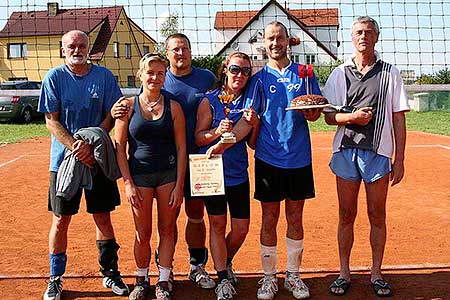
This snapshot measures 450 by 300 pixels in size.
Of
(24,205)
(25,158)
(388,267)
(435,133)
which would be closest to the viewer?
(388,267)

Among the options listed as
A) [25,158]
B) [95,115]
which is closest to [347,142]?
[95,115]

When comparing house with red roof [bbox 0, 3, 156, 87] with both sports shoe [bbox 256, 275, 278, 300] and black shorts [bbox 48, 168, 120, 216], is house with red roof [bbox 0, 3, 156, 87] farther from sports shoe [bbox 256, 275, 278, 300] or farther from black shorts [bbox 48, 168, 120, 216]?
sports shoe [bbox 256, 275, 278, 300]

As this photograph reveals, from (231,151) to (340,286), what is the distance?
149cm

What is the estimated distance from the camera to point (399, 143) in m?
5.13

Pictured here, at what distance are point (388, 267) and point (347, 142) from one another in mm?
1524

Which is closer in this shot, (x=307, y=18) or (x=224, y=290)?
(x=224, y=290)

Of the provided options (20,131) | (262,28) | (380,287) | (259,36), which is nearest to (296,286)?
(380,287)

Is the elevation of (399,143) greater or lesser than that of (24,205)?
greater

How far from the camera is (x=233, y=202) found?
518cm

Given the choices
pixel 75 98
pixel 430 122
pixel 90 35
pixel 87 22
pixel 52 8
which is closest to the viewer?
pixel 75 98

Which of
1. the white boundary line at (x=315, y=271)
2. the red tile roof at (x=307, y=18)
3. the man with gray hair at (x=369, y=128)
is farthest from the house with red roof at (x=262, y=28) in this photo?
the man with gray hair at (x=369, y=128)

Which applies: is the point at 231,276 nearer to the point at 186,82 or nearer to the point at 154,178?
the point at 154,178

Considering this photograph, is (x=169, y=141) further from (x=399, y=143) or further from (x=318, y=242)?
(x=318, y=242)

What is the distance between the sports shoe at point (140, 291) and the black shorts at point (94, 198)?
0.68m
